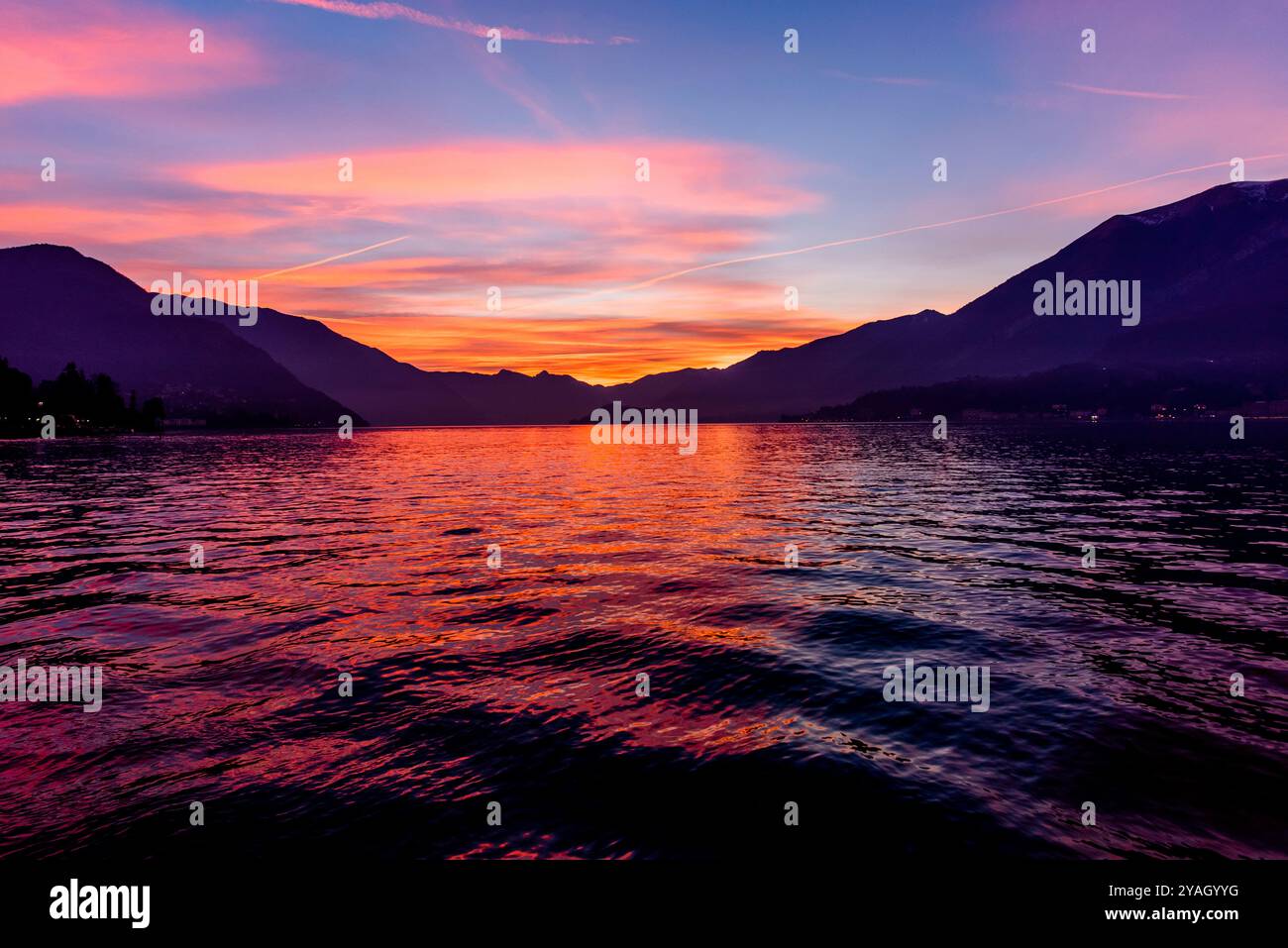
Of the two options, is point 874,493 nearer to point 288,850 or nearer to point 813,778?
point 813,778

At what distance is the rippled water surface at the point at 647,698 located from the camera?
9.23 metres

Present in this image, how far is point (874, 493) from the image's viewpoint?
2249 inches

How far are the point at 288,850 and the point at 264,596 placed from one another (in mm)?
15698

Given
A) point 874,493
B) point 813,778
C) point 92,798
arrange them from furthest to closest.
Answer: point 874,493 → point 813,778 → point 92,798

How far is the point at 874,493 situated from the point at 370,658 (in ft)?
164

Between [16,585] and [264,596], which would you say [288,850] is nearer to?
[264,596]

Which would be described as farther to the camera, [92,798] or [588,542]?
[588,542]

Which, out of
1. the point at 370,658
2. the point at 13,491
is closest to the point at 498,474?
the point at 13,491

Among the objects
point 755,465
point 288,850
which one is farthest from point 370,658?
point 755,465

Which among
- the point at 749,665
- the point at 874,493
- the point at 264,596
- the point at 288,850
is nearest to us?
the point at 288,850

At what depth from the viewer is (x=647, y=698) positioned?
45.3ft

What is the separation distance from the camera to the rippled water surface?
9.23 metres
